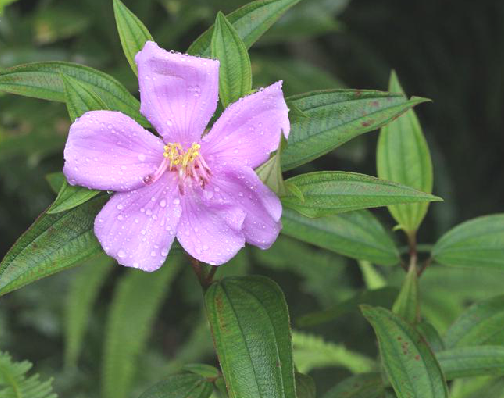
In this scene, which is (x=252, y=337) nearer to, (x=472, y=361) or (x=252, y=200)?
(x=252, y=200)

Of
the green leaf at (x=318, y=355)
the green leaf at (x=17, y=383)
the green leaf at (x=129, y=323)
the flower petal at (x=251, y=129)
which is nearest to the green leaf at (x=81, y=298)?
the green leaf at (x=129, y=323)

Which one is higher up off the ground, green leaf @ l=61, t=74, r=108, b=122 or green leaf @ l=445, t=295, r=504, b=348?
green leaf @ l=61, t=74, r=108, b=122

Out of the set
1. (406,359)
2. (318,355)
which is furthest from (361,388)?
(318,355)

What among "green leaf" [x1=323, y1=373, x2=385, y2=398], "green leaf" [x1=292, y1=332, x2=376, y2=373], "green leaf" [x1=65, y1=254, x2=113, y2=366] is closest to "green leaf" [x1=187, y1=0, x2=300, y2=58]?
"green leaf" [x1=323, y1=373, x2=385, y2=398]

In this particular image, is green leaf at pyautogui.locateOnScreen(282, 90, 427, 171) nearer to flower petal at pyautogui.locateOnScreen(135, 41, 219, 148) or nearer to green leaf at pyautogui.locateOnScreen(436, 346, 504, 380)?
flower petal at pyautogui.locateOnScreen(135, 41, 219, 148)

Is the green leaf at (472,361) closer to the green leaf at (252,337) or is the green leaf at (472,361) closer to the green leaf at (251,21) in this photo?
the green leaf at (252,337)

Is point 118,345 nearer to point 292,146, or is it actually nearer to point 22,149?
point 22,149
